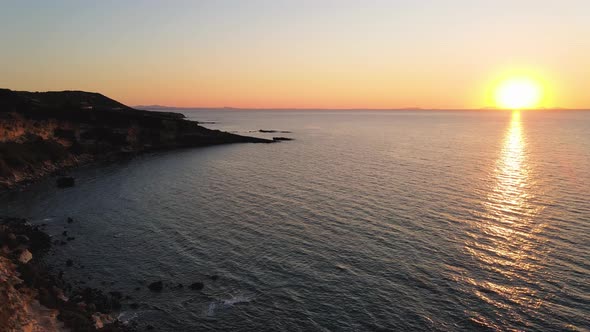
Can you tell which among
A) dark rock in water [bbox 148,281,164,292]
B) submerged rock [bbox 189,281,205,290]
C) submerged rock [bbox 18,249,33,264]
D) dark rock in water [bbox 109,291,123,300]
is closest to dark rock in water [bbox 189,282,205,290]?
submerged rock [bbox 189,281,205,290]

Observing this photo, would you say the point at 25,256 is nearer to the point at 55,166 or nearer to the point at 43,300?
the point at 43,300

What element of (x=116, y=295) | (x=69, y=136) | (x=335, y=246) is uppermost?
(x=69, y=136)

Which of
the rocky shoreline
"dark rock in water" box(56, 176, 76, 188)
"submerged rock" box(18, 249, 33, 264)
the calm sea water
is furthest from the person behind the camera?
"dark rock in water" box(56, 176, 76, 188)

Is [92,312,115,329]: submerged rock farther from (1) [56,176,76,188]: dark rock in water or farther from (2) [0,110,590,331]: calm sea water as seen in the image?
(1) [56,176,76,188]: dark rock in water

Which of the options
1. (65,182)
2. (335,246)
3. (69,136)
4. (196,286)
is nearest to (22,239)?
(196,286)

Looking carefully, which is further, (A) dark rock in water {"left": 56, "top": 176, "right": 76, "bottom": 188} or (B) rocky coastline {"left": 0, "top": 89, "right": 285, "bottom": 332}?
(A) dark rock in water {"left": 56, "top": 176, "right": 76, "bottom": 188}

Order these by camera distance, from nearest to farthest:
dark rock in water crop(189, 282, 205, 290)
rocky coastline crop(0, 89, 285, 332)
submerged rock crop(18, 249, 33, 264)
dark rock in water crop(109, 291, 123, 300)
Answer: rocky coastline crop(0, 89, 285, 332) < dark rock in water crop(109, 291, 123, 300) < dark rock in water crop(189, 282, 205, 290) < submerged rock crop(18, 249, 33, 264)

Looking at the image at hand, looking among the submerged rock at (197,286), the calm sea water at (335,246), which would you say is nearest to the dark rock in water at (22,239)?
the calm sea water at (335,246)
